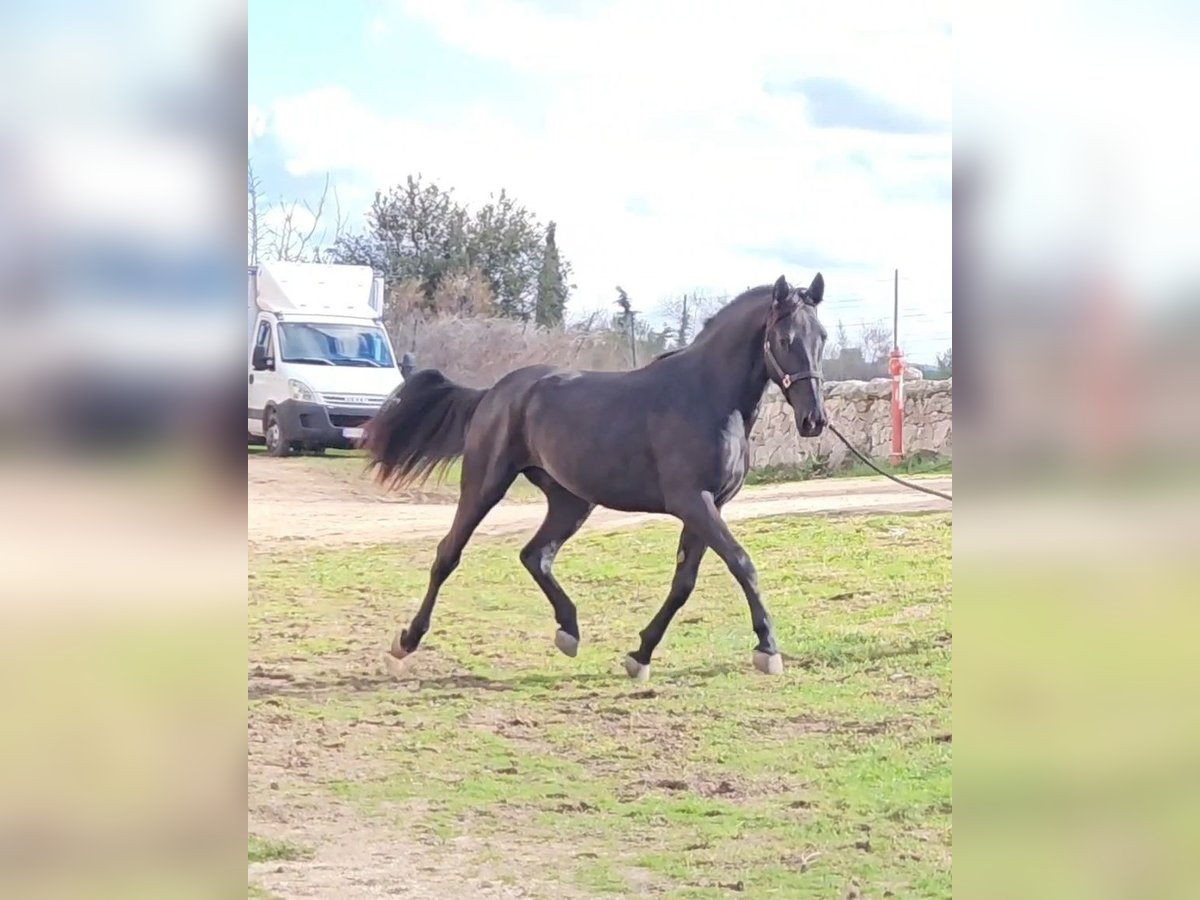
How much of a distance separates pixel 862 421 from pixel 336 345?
145 cm

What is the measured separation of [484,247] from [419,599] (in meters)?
0.99

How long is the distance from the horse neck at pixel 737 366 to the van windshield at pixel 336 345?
876mm

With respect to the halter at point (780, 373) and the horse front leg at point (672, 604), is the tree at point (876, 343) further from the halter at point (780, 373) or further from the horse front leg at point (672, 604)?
the horse front leg at point (672, 604)

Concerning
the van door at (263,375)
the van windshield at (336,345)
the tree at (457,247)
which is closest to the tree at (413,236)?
the tree at (457,247)

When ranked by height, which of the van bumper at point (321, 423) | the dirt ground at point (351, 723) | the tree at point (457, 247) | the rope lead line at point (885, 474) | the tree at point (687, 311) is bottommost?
the dirt ground at point (351, 723)

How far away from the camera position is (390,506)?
3.62 m

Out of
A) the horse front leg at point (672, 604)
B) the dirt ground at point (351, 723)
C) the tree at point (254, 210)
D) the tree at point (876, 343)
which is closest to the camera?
the dirt ground at point (351, 723)

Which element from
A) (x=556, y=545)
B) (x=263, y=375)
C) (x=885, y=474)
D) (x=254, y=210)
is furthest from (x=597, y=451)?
(x=254, y=210)

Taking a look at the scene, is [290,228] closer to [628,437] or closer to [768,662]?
[628,437]

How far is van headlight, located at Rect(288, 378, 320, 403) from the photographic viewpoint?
3498 mm

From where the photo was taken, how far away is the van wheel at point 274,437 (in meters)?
3.46
